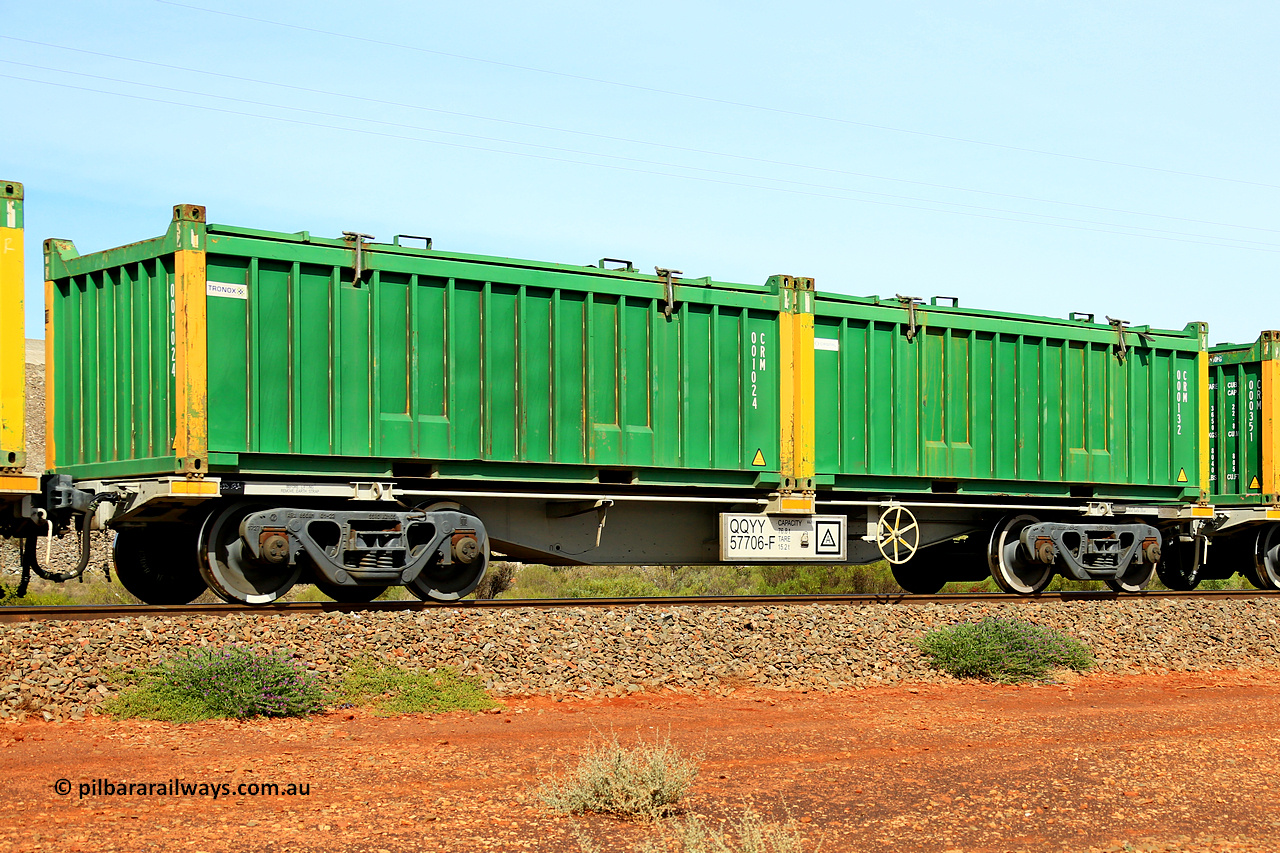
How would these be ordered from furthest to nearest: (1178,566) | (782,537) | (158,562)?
(1178,566) → (782,537) → (158,562)

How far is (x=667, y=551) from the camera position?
46.4 ft

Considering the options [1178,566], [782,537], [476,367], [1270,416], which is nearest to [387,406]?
[476,367]

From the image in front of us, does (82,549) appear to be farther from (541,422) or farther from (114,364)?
(541,422)

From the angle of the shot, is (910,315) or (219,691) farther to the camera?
(910,315)

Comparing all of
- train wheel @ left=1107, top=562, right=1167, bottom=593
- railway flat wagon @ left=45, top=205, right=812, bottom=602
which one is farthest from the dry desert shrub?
train wheel @ left=1107, top=562, right=1167, bottom=593

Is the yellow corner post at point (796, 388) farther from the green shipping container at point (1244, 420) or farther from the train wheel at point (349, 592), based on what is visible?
the green shipping container at point (1244, 420)

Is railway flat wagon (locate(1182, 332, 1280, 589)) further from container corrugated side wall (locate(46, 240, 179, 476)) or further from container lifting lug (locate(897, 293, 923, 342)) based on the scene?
container corrugated side wall (locate(46, 240, 179, 476))

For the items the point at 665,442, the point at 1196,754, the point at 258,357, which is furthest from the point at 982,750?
the point at 258,357

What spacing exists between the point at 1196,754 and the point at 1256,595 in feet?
31.4

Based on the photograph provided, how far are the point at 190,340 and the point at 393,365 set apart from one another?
6.38 feet

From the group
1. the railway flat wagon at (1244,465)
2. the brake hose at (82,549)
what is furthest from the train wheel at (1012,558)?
the brake hose at (82,549)

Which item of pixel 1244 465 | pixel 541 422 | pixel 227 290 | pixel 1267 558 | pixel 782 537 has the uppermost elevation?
pixel 227 290

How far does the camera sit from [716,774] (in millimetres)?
7074

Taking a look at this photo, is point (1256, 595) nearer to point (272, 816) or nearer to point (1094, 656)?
point (1094, 656)
